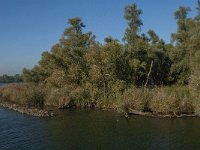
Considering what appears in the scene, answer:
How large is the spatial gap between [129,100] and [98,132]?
12288 mm

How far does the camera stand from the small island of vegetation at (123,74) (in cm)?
4591

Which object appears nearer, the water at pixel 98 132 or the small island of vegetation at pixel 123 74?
the water at pixel 98 132

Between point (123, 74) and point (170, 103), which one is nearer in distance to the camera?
point (170, 103)

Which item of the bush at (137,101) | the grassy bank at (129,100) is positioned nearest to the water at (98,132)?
the bush at (137,101)

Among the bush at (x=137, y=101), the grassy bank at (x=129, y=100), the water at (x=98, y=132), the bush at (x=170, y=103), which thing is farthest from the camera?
the bush at (x=137, y=101)

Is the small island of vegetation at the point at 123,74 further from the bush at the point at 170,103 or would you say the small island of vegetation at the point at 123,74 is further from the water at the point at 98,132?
the water at the point at 98,132

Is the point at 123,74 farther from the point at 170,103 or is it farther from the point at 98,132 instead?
the point at 98,132

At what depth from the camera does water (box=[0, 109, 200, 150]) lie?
99.4ft

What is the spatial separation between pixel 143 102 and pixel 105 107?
934cm

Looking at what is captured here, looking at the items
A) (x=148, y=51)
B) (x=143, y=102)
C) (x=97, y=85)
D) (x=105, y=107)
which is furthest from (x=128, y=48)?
(x=143, y=102)

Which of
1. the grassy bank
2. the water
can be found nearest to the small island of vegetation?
the grassy bank

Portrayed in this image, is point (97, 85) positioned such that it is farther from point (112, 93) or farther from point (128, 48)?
point (128, 48)

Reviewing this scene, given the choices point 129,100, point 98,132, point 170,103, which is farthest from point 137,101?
point 98,132

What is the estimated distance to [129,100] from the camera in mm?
46406
